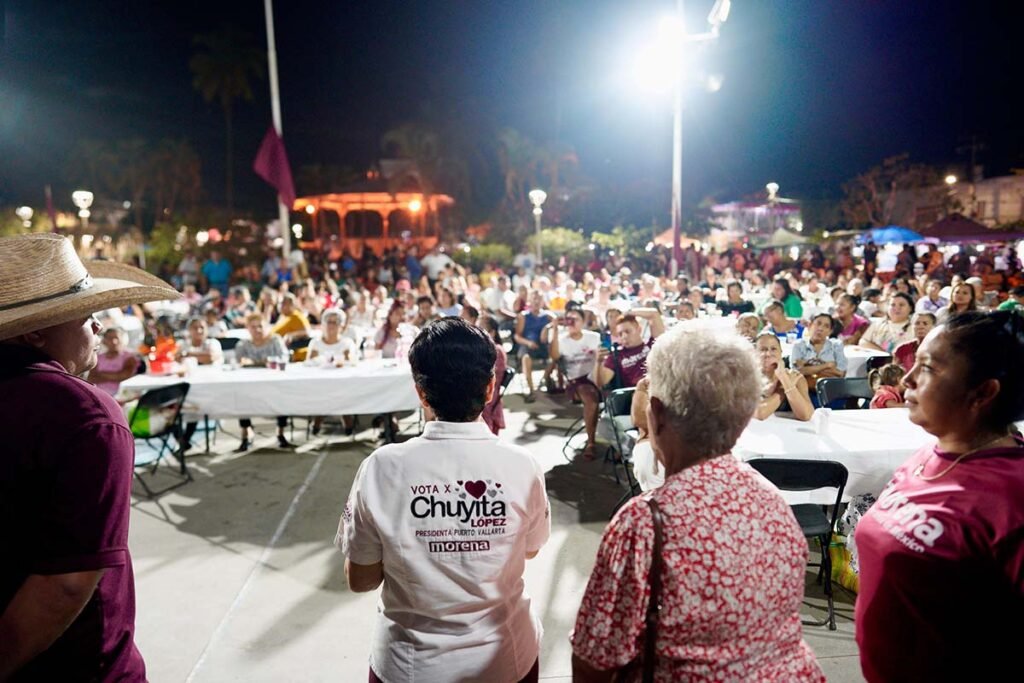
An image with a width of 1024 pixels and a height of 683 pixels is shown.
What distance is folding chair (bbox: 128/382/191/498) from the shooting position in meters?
5.41

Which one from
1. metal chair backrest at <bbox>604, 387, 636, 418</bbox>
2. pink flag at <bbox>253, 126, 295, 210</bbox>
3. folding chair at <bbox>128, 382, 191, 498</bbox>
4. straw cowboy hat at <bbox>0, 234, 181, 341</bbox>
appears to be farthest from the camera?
pink flag at <bbox>253, 126, 295, 210</bbox>

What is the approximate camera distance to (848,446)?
12.9ft

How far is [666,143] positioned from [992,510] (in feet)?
139

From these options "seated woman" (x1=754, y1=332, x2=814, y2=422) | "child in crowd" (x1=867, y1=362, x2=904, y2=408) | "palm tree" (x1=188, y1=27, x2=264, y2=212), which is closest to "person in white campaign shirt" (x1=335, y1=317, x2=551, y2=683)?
"seated woman" (x1=754, y1=332, x2=814, y2=422)

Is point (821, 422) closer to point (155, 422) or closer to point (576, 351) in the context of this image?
point (576, 351)

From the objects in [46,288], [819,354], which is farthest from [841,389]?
[46,288]

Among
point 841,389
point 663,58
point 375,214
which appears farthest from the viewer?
point 375,214

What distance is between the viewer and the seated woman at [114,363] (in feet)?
20.0

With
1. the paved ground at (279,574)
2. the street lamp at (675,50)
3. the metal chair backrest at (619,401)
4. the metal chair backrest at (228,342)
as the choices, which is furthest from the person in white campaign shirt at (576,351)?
the street lamp at (675,50)

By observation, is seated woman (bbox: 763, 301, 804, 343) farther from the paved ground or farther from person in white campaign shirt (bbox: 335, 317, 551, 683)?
person in white campaign shirt (bbox: 335, 317, 551, 683)

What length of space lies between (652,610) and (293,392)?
5.56 metres

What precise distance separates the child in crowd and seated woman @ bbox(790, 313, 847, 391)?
127 cm

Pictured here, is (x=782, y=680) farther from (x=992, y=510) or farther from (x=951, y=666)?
(x=992, y=510)

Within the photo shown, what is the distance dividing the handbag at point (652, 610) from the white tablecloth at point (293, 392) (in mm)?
5183
